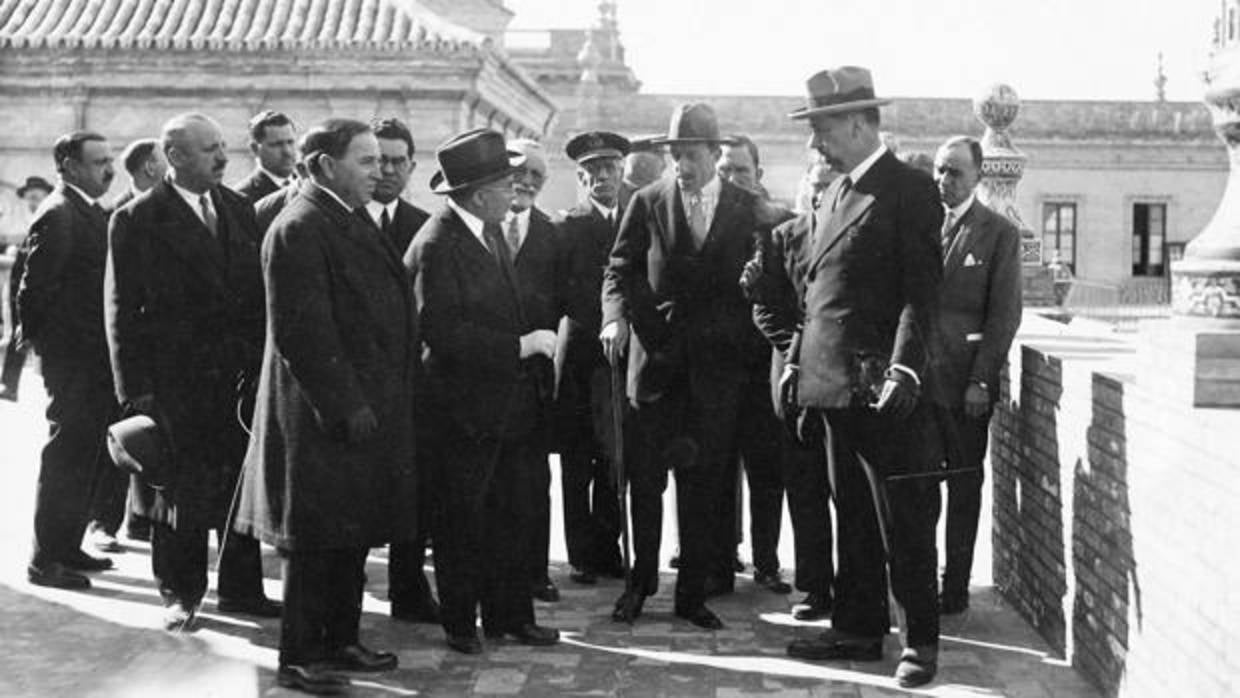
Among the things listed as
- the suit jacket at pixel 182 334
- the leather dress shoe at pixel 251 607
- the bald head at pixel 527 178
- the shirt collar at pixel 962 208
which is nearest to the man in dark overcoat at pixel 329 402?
the suit jacket at pixel 182 334

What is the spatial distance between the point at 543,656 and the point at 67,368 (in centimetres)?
309

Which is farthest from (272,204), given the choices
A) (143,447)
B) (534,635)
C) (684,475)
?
→ (534,635)

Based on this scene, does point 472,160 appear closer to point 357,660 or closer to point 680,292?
point 680,292

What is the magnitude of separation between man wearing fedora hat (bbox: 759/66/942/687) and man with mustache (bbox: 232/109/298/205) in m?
3.13

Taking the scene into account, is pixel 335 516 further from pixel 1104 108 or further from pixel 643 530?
pixel 1104 108

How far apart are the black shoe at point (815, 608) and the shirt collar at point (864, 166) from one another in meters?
2.06

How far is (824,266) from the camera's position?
6309mm

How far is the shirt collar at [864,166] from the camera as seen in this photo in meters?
6.28

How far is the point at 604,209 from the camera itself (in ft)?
27.7

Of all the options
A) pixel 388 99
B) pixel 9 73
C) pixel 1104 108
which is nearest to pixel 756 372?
pixel 388 99

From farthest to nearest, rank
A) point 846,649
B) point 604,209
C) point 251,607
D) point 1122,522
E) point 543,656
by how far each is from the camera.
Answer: point 604,209 → point 251,607 → point 543,656 → point 846,649 → point 1122,522

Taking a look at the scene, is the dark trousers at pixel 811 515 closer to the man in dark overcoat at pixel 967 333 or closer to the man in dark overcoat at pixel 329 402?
the man in dark overcoat at pixel 967 333

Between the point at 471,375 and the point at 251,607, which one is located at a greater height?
the point at 471,375

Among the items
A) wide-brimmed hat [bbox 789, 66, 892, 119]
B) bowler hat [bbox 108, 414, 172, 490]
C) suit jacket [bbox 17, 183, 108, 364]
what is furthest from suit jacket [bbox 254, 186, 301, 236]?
wide-brimmed hat [bbox 789, 66, 892, 119]
